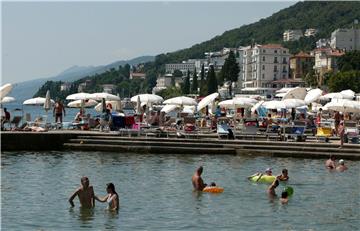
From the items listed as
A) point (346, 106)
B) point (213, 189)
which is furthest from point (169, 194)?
point (346, 106)

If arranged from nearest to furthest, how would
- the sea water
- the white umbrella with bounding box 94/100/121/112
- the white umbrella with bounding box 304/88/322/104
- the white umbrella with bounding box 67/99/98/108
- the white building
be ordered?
the sea water
the white umbrella with bounding box 67/99/98/108
the white umbrella with bounding box 304/88/322/104
the white umbrella with bounding box 94/100/121/112
the white building

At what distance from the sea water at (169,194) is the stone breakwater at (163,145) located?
622 millimetres

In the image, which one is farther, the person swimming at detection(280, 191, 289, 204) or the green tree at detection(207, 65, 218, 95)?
the green tree at detection(207, 65, 218, 95)

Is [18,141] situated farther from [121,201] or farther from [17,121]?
[121,201]

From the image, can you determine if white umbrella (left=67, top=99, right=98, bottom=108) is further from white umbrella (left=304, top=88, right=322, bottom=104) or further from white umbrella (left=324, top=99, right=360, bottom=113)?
white umbrella (left=324, top=99, right=360, bottom=113)

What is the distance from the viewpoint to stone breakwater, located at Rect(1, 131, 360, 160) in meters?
29.5

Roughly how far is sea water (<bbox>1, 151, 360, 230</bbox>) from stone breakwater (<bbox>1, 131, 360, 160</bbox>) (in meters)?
0.62

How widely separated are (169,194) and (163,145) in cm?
963

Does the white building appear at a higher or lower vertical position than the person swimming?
higher

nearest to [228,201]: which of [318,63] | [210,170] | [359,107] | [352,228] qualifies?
[352,228]

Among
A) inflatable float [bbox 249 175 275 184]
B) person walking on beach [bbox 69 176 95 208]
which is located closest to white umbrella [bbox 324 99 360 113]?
inflatable float [bbox 249 175 275 184]

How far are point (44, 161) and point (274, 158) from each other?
8.02 meters

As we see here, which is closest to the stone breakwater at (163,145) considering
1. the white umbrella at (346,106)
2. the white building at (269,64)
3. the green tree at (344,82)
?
the white umbrella at (346,106)

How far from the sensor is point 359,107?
34.6 meters
